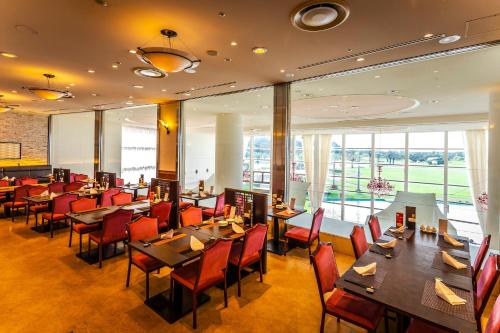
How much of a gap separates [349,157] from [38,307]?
11.9 metres

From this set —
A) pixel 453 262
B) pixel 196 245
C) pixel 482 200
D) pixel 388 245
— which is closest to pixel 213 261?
pixel 196 245

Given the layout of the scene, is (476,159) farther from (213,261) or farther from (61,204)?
(61,204)

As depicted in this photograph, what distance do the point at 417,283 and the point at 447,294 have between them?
276 millimetres

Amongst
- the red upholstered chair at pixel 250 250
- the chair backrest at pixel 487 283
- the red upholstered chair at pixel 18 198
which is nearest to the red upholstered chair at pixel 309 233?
the red upholstered chair at pixel 250 250

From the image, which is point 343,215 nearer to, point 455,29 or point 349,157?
point 349,157

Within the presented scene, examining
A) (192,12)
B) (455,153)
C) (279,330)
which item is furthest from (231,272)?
(455,153)

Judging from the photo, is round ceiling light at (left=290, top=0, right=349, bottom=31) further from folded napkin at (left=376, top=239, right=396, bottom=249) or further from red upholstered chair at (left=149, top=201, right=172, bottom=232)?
red upholstered chair at (left=149, top=201, right=172, bottom=232)

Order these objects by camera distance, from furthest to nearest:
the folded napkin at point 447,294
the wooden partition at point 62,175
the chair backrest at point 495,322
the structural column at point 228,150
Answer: the structural column at point 228,150, the wooden partition at point 62,175, the folded napkin at point 447,294, the chair backrest at point 495,322

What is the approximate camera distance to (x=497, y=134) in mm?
5641

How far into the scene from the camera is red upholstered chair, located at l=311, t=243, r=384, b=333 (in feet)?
7.88

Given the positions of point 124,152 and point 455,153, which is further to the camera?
point 124,152

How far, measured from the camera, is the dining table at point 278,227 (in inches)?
203

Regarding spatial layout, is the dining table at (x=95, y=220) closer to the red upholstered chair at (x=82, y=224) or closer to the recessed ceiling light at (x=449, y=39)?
the red upholstered chair at (x=82, y=224)

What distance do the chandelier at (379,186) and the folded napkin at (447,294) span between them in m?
8.76
